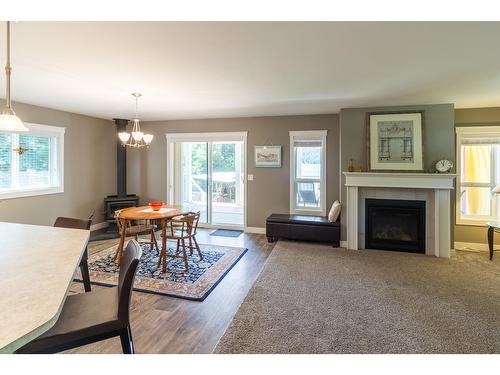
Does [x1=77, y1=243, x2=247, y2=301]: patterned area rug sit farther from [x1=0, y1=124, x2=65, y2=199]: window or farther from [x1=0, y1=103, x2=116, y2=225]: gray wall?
[x1=0, y1=124, x2=65, y2=199]: window

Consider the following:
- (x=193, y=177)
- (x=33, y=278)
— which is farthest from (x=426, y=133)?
(x=33, y=278)

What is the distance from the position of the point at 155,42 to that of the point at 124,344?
6.70 ft

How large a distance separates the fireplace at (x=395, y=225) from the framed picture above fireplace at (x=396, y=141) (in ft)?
1.86

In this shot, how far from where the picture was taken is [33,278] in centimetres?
116

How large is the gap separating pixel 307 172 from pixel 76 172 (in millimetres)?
4481

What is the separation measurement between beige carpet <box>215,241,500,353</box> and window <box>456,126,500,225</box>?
0.88 metres

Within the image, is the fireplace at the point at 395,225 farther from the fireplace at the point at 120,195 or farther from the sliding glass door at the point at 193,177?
the fireplace at the point at 120,195

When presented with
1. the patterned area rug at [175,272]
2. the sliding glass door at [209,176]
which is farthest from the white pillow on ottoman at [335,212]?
the sliding glass door at [209,176]

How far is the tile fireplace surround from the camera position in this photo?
13.4 ft

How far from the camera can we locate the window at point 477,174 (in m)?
4.40

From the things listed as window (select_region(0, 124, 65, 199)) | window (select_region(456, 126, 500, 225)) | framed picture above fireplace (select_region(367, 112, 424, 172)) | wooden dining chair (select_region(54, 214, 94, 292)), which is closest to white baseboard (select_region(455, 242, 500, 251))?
window (select_region(456, 126, 500, 225))

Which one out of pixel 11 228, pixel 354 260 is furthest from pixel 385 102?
pixel 11 228

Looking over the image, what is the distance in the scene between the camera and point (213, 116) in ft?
18.0
